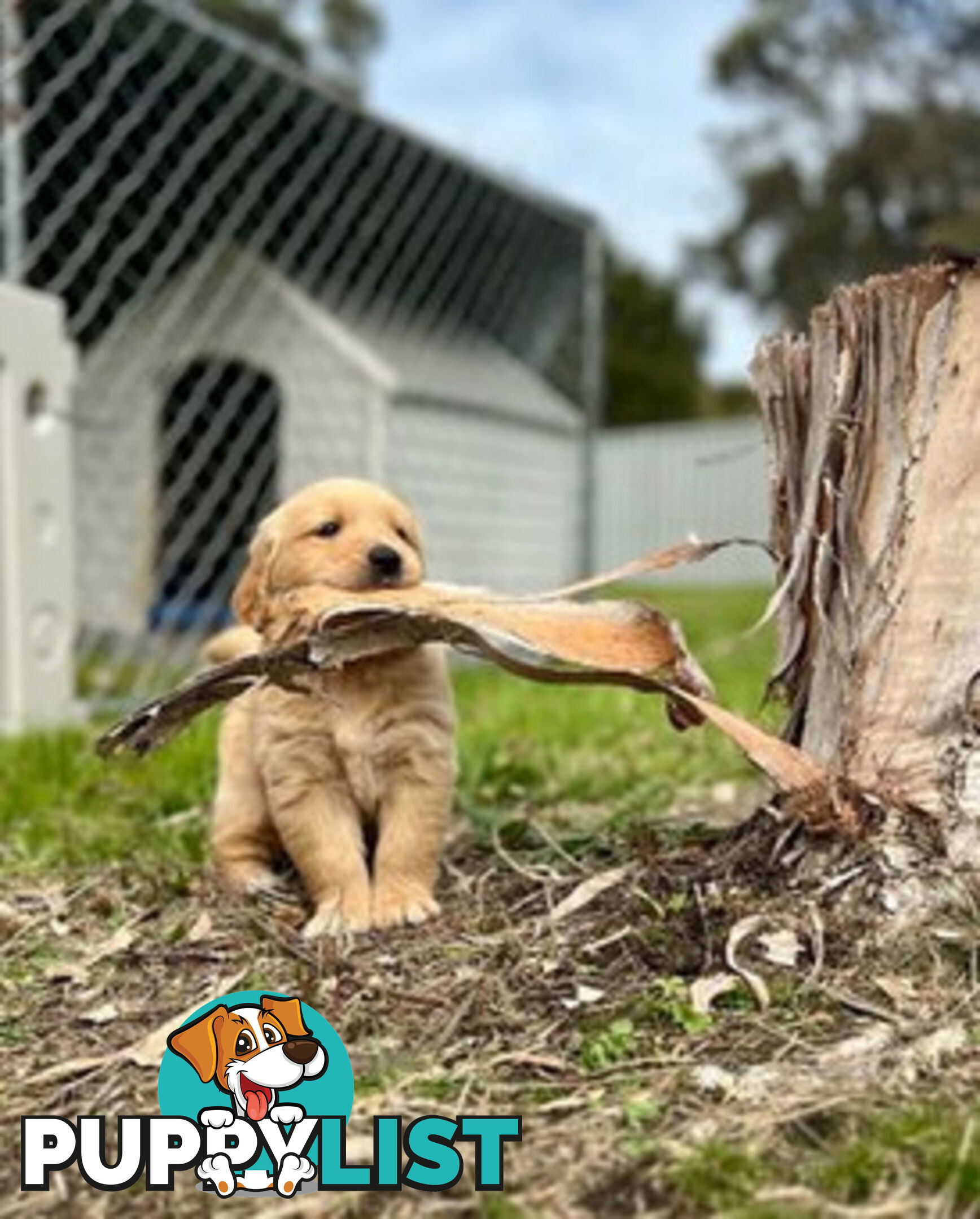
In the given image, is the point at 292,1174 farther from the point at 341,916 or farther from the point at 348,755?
the point at 348,755

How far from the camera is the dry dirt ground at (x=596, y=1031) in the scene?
100 cm

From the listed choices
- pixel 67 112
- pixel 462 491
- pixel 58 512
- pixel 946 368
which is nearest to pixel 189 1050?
pixel 946 368

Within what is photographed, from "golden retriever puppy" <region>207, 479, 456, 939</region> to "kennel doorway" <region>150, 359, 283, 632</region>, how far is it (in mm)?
3665

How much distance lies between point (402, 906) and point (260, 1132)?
1.78 ft

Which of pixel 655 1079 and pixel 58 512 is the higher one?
pixel 58 512

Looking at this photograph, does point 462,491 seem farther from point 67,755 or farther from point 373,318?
point 67,755

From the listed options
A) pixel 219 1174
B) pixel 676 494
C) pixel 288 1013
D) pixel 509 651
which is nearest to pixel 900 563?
pixel 509 651

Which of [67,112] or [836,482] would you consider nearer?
[836,482]

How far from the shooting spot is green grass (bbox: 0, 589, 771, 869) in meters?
2.12

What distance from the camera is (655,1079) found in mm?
1149

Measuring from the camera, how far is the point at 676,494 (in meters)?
13.1

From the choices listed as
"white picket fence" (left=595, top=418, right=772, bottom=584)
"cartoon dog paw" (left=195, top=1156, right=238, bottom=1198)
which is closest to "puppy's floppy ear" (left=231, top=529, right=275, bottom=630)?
"cartoon dog paw" (left=195, top=1156, right=238, bottom=1198)

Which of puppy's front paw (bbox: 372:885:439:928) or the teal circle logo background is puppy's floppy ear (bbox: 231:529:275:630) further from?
the teal circle logo background

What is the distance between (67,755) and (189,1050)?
164 cm
